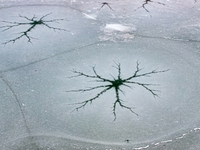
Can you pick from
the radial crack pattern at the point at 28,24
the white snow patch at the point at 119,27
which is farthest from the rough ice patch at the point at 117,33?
the radial crack pattern at the point at 28,24

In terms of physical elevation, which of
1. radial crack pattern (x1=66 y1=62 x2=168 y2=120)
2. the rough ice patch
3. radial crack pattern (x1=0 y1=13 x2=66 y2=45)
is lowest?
radial crack pattern (x1=66 y1=62 x2=168 y2=120)

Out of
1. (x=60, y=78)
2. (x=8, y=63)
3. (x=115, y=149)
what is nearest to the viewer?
(x=115, y=149)

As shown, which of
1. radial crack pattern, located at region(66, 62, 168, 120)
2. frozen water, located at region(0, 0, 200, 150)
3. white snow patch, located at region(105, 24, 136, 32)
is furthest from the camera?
white snow patch, located at region(105, 24, 136, 32)

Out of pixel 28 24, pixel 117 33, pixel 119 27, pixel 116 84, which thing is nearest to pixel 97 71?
pixel 116 84

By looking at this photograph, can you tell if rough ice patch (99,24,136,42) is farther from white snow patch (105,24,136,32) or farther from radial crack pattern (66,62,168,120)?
radial crack pattern (66,62,168,120)

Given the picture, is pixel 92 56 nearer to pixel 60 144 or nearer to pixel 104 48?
pixel 104 48

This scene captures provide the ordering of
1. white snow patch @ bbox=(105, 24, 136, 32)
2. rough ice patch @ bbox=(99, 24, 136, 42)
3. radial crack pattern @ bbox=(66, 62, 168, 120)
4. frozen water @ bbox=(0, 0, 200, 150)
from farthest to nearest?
1. white snow patch @ bbox=(105, 24, 136, 32)
2. rough ice patch @ bbox=(99, 24, 136, 42)
3. radial crack pattern @ bbox=(66, 62, 168, 120)
4. frozen water @ bbox=(0, 0, 200, 150)

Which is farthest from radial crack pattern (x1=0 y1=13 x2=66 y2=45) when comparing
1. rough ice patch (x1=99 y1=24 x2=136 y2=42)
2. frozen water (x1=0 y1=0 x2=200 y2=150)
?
rough ice patch (x1=99 y1=24 x2=136 y2=42)

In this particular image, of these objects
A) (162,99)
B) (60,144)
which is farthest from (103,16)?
(60,144)
